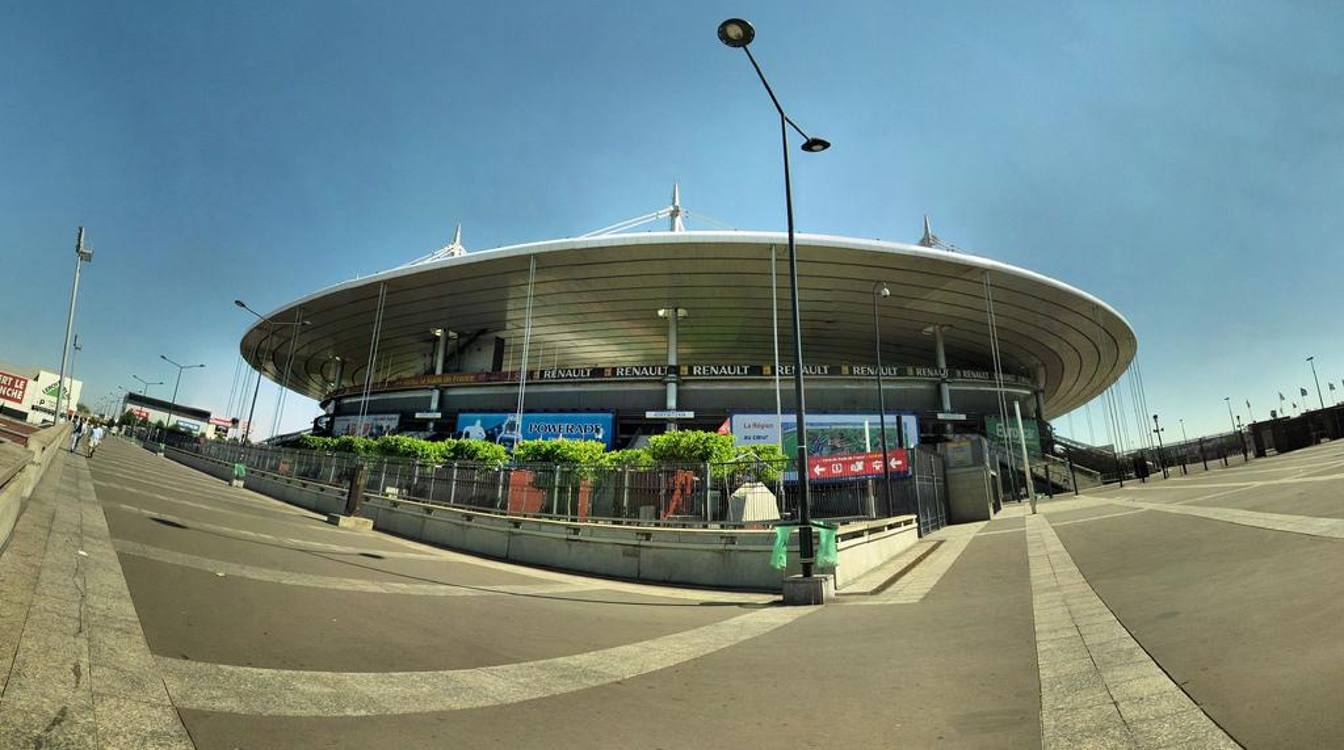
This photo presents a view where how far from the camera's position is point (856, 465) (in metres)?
19.7

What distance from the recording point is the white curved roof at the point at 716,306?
37.2 meters

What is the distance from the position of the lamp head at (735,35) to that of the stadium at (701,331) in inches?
1008

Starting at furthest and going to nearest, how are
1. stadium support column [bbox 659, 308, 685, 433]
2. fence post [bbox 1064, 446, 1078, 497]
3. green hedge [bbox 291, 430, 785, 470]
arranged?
stadium support column [bbox 659, 308, 685, 433]
fence post [bbox 1064, 446, 1078, 497]
green hedge [bbox 291, 430, 785, 470]

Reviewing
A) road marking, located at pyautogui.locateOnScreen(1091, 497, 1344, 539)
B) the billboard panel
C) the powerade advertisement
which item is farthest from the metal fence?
the billboard panel

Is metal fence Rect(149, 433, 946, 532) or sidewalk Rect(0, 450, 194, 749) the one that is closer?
sidewalk Rect(0, 450, 194, 749)

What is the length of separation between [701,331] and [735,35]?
42.3m

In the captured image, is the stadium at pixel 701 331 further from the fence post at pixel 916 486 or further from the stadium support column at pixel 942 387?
the fence post at pixel 916 486

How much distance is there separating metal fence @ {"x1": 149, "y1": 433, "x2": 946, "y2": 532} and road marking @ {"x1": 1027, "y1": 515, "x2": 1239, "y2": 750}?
7.61 meters

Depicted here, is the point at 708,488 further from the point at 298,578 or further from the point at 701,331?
the point at 701,331

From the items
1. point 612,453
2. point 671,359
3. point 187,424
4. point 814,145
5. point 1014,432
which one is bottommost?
point 612,453

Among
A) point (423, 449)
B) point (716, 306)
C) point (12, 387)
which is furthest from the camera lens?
point (12, 387)

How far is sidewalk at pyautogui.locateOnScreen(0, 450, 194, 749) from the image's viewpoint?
2643 mm

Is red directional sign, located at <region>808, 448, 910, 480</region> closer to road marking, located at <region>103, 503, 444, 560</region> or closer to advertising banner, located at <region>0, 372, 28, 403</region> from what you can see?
road marking, located at <region>103, 503, 444, 560</region>

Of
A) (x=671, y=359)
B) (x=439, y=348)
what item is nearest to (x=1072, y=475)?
(x=671, y=359)
